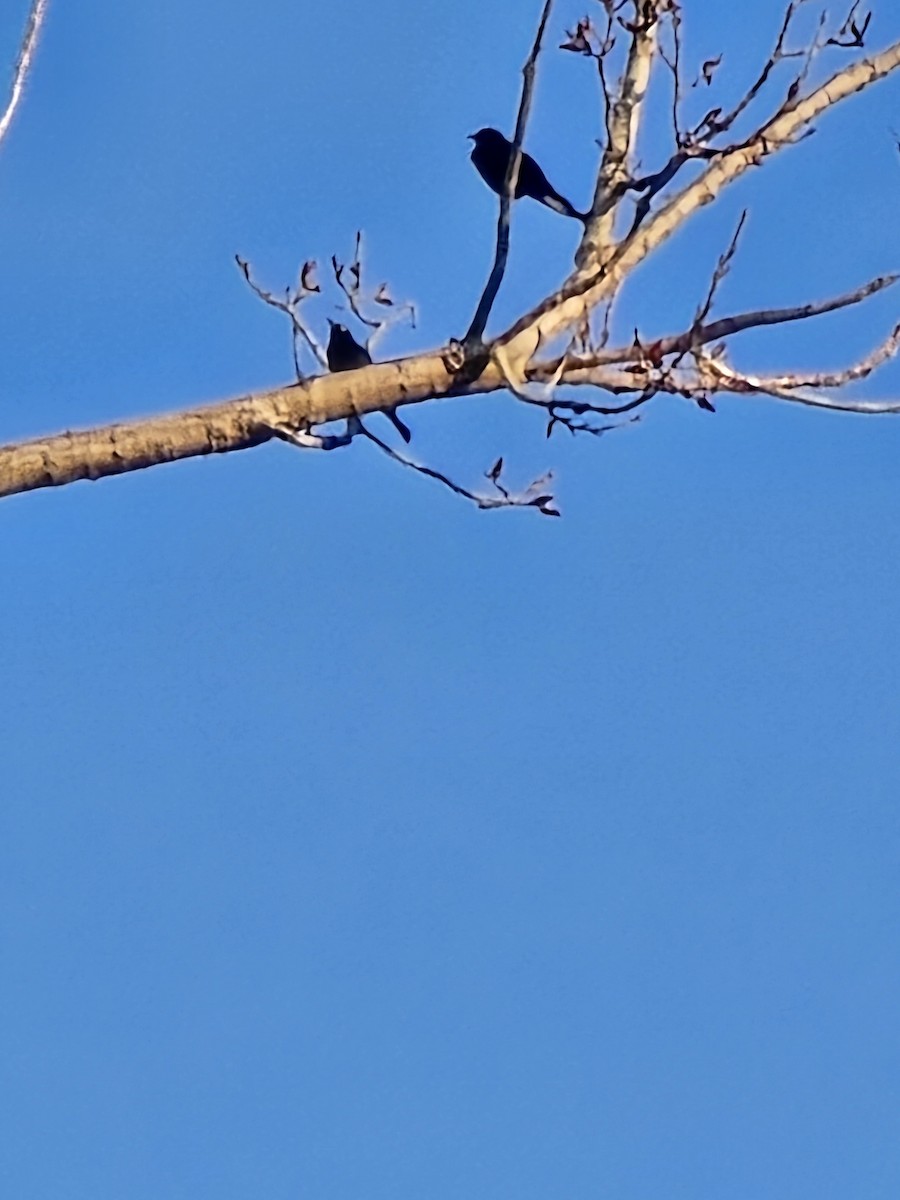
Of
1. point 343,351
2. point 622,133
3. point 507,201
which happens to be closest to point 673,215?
point 622,133

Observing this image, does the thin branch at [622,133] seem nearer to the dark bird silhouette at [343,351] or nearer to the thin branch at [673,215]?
the thin branch at [673,215]

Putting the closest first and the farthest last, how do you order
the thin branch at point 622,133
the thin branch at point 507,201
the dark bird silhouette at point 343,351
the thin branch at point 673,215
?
the thin branch at point 507,201, the thin branch at point 673,215, the thin branch at point 622,133, the dark bird silhouette at point 343,351

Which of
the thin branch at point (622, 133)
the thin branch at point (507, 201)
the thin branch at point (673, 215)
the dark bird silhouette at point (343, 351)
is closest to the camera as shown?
the thin branch at point (507, 201)

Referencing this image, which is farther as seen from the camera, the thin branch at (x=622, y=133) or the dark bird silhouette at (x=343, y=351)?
the dark bird silhouette at (x=343, y=351)

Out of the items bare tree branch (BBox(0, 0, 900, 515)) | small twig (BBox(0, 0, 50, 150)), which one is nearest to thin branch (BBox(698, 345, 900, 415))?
bare tree branch (BBox(0, 0, 900, 515))

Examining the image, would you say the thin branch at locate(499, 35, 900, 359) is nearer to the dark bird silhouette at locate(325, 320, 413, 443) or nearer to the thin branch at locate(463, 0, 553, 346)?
the thin branch at locate(463, 0, 553, 346)

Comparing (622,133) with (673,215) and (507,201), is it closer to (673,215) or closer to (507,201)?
(673,215)

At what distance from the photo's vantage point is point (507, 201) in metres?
3.06

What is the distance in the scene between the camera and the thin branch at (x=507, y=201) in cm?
288

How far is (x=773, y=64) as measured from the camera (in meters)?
3.41

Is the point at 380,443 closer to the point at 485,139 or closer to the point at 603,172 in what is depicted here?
the point at 603,172

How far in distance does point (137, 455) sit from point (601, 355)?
1.09 metres

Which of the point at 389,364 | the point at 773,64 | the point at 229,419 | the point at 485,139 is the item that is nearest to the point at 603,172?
the point at 773,64

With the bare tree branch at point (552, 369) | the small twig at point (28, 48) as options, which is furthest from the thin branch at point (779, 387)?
the small twig at point (28, 48)
